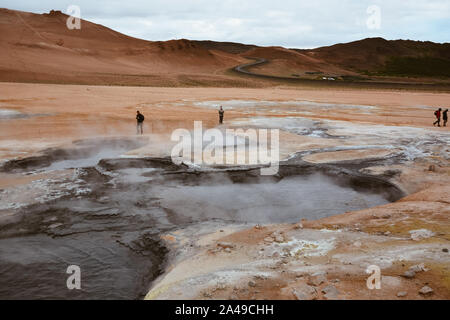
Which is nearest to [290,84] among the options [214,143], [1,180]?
[214,143]

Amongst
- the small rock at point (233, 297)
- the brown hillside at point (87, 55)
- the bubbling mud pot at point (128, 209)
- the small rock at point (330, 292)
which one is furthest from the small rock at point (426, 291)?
the brown hillside at point (87, 55)

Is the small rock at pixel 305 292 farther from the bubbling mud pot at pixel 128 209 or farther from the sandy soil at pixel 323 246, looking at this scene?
the bubbling mud pot at pixel 128 209

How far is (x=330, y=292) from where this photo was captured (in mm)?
5465

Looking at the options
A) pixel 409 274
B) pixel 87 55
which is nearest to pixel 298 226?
pixel 409 274

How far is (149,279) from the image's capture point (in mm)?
7410

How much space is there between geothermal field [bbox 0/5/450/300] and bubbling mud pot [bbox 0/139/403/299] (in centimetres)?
4

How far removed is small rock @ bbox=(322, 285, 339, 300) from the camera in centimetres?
537

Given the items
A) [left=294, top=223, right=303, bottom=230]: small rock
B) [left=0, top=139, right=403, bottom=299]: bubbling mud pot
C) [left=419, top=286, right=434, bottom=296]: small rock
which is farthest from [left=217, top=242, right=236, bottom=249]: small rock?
[left=419, top=286, right=434, bottom=296]: small rock

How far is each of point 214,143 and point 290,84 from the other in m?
42.4

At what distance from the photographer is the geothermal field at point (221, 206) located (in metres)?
6.31

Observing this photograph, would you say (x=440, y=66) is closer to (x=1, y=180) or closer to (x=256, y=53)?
(x=256, y=53)

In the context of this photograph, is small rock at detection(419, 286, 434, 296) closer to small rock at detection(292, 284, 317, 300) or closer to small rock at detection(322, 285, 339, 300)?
small rock at detection(322, 285, 339, 300)

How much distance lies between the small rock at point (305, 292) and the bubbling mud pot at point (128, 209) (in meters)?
2.86

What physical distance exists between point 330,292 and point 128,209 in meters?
6.47
